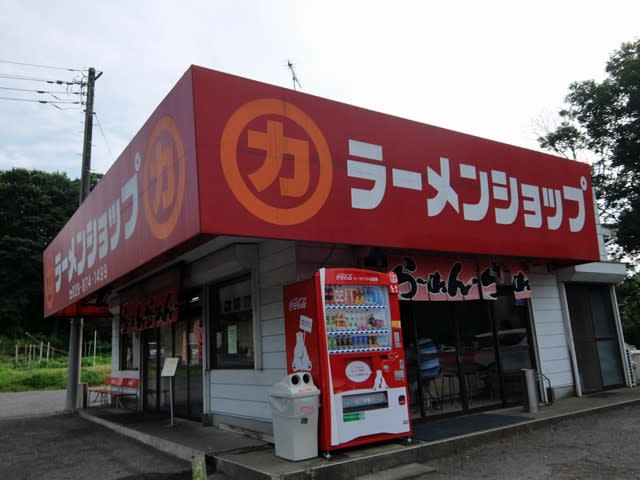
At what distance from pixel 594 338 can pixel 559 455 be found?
18.3 feet

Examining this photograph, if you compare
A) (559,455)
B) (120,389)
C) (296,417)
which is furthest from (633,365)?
(120,389)

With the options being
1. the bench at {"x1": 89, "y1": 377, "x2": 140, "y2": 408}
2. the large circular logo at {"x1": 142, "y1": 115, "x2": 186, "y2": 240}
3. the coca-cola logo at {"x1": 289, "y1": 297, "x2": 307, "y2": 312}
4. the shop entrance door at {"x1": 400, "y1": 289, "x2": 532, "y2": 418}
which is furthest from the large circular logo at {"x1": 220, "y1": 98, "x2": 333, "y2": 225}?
the bench at {"x1": 89, "y1": 377, "x2": 140, "y2": 408}

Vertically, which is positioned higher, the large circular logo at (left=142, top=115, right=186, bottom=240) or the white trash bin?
the large circular logo at (left=142, top=115, right=186, bottom=240)

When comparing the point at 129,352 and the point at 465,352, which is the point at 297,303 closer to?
the point at 465,352

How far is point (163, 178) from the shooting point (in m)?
6.11

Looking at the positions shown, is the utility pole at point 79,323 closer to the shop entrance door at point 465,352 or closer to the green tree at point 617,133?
the shop entrance door at point 465,352

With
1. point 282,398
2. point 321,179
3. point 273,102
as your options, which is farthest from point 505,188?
point 282,398

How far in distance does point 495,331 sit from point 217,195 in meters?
6.24

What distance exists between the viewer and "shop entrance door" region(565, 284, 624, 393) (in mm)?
10570

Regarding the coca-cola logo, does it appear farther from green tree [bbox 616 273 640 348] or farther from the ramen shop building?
green tree [bbox 616 273 640 348]

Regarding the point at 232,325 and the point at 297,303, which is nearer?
the point at 297,303

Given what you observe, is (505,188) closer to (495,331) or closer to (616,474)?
(495,331)

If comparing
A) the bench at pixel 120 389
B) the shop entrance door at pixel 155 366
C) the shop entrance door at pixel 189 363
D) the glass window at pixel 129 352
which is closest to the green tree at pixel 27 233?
the glass window at pixel 129 352

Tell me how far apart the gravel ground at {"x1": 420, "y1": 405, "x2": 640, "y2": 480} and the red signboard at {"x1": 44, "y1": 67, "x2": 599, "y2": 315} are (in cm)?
276
